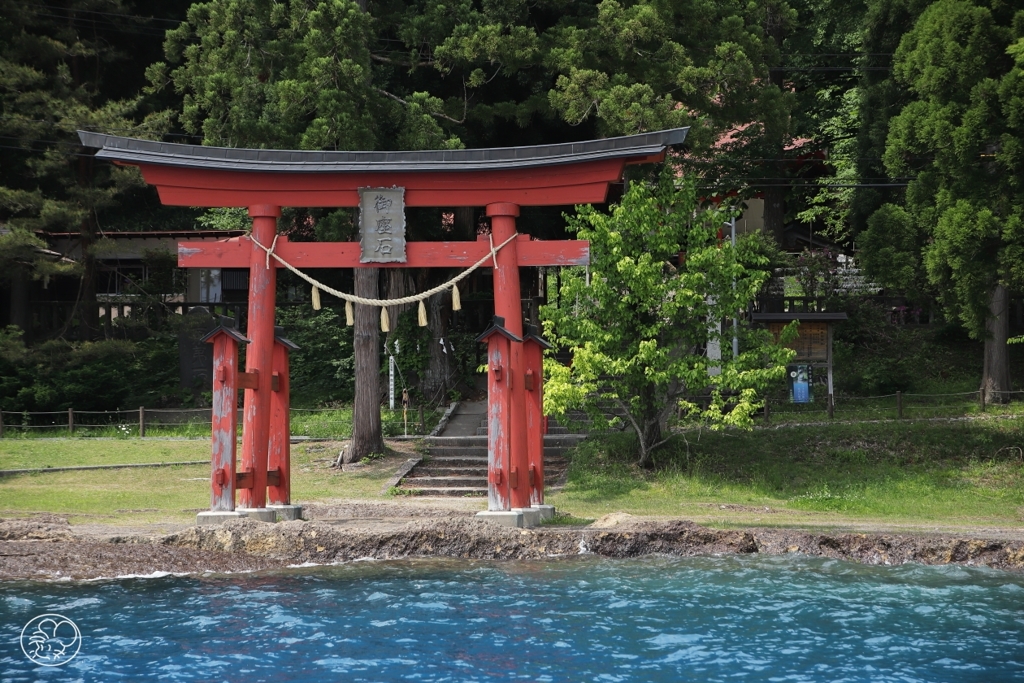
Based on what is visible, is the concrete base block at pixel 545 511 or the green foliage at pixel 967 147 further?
the green foliage at pixel 967 147

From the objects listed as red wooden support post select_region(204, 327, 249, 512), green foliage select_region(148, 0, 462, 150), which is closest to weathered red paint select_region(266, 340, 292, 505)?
red wooden support post select_region(204, 327, 249, 512)

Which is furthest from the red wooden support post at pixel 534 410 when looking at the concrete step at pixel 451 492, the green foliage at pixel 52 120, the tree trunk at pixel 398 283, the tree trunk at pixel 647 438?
the green foliage at pixel 52 120

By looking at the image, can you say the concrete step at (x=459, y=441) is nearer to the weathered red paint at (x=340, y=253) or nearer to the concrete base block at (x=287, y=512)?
the concrete base block at (x=287, y=512)

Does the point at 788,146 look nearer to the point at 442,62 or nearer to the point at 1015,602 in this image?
the point at 442,62

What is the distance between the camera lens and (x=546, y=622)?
11.9 m

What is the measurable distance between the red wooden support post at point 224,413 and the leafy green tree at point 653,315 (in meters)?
6.03

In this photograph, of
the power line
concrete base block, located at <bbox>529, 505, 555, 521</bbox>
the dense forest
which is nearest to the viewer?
concrete base block, located at <bbox>529, 505, 555, 521</bbox>

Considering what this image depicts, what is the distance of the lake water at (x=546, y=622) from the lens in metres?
10.4

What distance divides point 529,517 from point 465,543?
1.26m

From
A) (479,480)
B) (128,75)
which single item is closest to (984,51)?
(479,480)

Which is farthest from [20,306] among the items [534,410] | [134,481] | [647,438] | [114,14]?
[534,410]

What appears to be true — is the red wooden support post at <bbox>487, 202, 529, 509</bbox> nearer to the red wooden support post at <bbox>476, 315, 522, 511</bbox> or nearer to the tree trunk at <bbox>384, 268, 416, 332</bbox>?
the red wooden support post at <bbox>476, 315, 522, 511</bbox>

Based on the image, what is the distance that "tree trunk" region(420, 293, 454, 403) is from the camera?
2908cm

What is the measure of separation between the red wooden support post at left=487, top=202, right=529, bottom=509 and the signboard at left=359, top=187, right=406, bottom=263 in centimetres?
137
